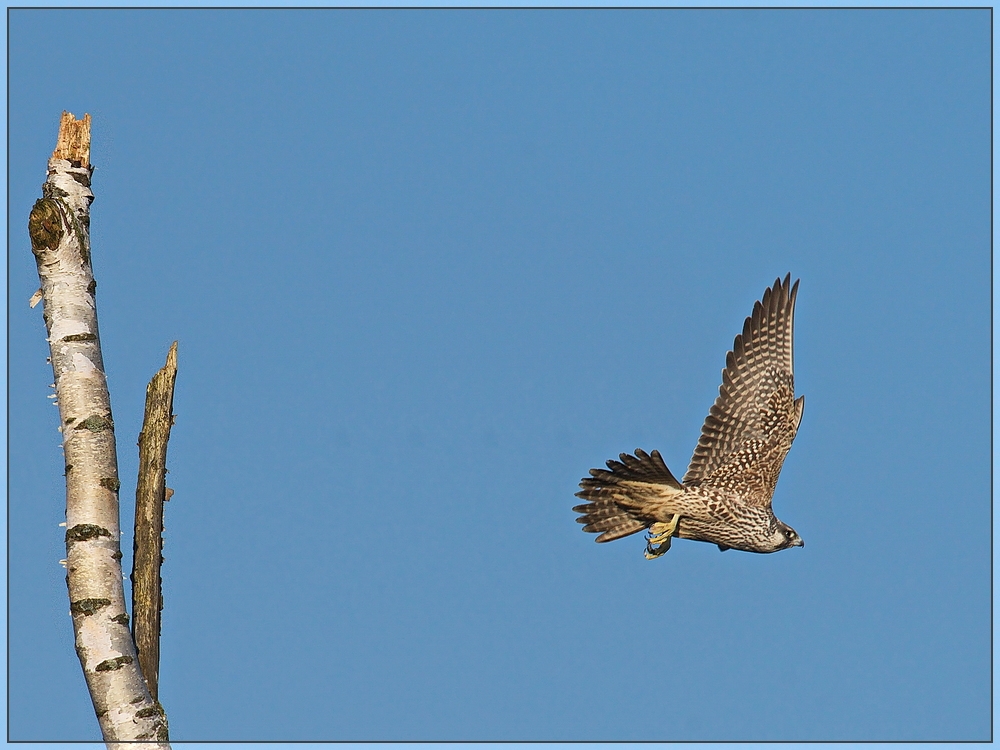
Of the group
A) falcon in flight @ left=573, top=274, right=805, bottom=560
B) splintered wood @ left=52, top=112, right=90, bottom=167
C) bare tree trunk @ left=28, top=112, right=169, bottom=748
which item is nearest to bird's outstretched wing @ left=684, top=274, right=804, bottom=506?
falcon in flight @ left=573, top=274, right=805, bottom=560

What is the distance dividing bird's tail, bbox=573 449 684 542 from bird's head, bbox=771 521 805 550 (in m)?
0.89

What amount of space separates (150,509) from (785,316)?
18.4 feet

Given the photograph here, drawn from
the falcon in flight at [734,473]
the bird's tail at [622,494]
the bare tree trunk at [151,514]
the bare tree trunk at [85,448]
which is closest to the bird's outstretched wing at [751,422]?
the falcon in flight at [734,473]

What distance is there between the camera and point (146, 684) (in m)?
5.77

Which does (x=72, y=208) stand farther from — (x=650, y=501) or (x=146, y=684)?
(x=650, y=501)

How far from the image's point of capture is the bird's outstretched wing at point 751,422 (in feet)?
30.5

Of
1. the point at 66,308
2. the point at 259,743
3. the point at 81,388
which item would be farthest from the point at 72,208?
the point at 259,743

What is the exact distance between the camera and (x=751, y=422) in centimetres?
941

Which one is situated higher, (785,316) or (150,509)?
(785,316)

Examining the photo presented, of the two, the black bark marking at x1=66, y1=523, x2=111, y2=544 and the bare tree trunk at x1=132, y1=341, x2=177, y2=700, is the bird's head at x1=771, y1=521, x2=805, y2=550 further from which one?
the black bark marking at x1=66, y1=523, x2=111, y2=544

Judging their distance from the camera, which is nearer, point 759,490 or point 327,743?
point 327,743

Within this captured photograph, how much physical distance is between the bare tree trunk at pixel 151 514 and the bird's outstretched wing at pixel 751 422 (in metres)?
4.31

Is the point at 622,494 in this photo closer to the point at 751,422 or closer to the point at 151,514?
the point at 751,422

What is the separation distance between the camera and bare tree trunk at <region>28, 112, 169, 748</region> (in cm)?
569
